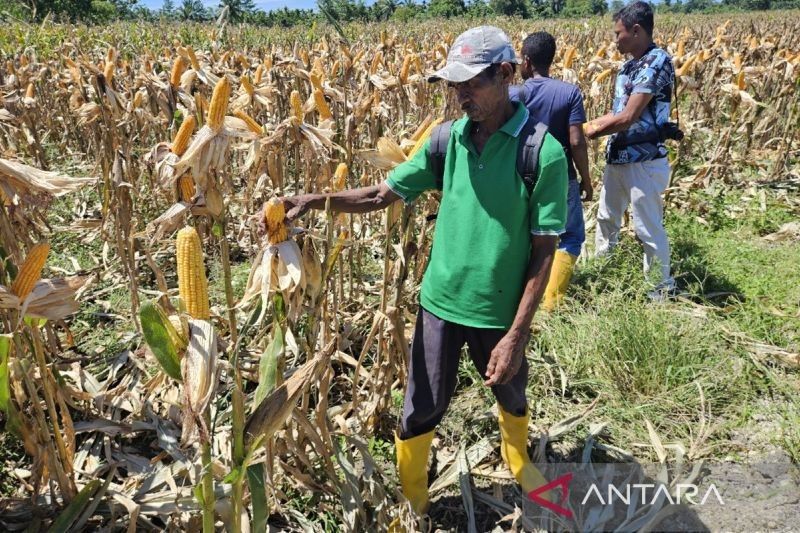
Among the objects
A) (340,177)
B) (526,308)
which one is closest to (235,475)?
(526,308)

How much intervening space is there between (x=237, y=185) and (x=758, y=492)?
16.8ft

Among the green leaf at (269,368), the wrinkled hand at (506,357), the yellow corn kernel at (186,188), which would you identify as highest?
the yellow corn kernel at (186,188)

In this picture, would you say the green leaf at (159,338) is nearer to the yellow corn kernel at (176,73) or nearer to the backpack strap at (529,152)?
the backpack strap at (529,152)

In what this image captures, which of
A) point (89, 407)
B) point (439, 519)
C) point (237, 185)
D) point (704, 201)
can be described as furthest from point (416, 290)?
point (704, 201)

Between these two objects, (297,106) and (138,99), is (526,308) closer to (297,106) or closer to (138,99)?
(297,106)

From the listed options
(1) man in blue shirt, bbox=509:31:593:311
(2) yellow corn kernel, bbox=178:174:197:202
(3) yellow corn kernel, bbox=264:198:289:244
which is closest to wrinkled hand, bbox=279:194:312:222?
(3) yellow corn kernel, bbox=264:198:289:244

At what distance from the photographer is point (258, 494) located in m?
1.74

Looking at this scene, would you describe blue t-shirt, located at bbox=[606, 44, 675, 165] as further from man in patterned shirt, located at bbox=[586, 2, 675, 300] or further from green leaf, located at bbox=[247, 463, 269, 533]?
green leaf, located at bbox=[247, 463, 269, 533]

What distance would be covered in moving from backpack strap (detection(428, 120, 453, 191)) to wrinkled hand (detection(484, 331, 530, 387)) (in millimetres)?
707

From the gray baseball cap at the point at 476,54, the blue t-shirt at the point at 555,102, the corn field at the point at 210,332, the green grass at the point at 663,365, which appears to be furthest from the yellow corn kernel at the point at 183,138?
the blue t-shirt at the point at 555,102

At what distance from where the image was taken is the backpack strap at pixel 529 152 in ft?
6.53

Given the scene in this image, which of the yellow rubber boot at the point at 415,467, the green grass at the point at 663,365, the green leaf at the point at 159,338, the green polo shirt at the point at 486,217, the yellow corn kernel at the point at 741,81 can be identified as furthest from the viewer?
the yellow corn kernel at the point at 741,81

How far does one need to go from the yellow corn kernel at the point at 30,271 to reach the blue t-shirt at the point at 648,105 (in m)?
3.49

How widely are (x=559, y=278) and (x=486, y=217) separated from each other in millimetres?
2201
